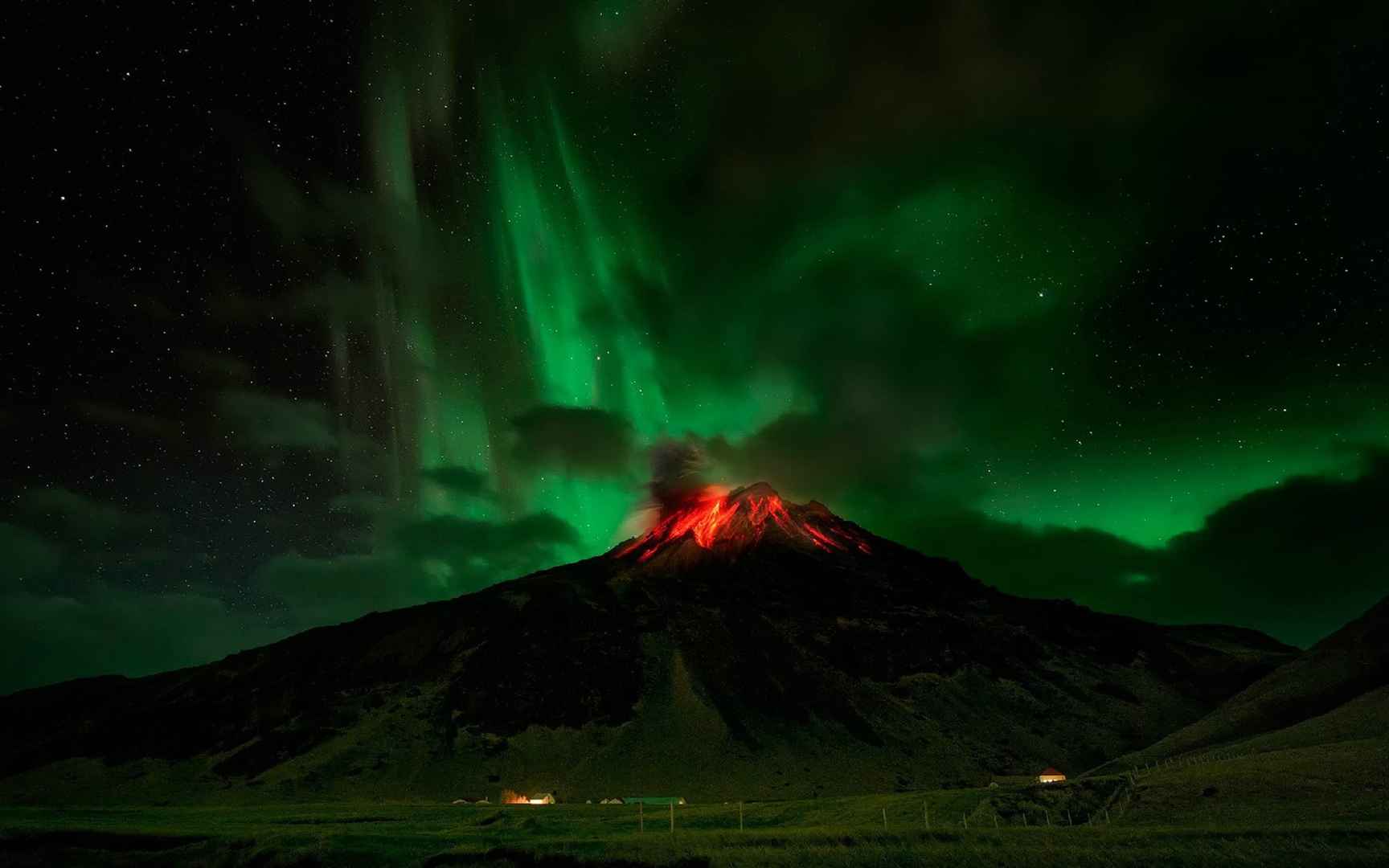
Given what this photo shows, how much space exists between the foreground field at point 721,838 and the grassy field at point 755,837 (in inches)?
5.8

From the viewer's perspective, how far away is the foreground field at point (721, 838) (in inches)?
1453

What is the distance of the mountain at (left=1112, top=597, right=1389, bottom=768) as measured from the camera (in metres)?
81.1

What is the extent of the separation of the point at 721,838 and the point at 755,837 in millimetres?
2256

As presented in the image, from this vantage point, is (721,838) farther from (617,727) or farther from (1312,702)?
(617,727)

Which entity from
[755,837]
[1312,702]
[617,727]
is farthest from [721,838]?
[617,727]

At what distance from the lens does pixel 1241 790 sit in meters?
52.3

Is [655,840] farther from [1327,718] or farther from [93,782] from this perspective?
[93,782]

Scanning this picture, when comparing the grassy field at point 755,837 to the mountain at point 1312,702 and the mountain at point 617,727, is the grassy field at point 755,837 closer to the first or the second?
the mountain at point 1312,702

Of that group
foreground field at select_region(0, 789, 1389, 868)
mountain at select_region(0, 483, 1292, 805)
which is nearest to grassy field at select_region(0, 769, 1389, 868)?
foreground field at select_region(0, 789, 1389, 868)

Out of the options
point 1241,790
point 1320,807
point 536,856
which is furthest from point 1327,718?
point 536,856

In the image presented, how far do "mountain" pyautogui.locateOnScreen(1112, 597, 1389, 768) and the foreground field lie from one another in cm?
3696

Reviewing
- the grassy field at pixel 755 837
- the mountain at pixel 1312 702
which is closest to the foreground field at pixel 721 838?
the grassy field at pixel 755 837

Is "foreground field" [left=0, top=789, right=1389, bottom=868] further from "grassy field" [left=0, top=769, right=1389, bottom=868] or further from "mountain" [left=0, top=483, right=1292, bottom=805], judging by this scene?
"mountain" [left=0, top=483, right=1292, bottom=805]

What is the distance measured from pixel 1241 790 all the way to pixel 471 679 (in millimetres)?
163861
